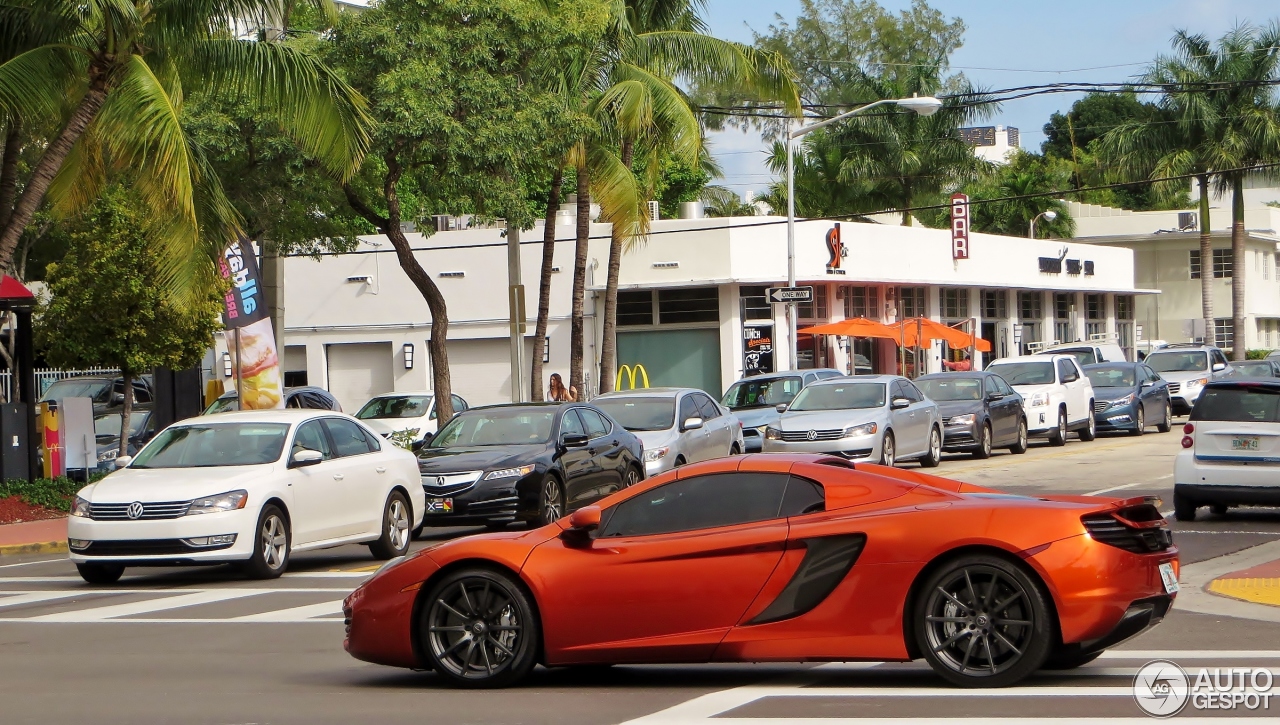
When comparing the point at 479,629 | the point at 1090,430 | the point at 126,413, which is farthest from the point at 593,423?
the point at 1090,430

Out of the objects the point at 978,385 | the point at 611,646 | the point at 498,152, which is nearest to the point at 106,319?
the point at 498,152

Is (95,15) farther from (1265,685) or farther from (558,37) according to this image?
(1265,685)

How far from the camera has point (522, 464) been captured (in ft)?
57.1

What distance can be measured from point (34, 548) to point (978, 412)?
17.5 metres

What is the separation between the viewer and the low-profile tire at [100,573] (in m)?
14.9

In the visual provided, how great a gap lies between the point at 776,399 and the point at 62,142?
15.5 metres

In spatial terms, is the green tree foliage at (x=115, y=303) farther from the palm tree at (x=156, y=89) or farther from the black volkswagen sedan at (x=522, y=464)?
the black volkswagen sedan at (x=522, y=464)

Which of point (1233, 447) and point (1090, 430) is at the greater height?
point (1233, 447)

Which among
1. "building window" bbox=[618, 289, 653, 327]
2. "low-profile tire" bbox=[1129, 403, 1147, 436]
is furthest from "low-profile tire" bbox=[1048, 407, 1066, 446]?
"building window" bbox=[618, 289, 653, 327]

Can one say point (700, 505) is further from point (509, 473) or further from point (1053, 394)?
point (1053, 394)

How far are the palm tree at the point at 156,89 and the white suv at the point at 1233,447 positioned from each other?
1063 cm

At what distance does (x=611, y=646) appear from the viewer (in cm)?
839

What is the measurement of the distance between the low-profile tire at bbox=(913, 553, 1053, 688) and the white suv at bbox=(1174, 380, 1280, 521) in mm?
9608

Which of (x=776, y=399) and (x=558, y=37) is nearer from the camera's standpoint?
(x=558, y=37)
